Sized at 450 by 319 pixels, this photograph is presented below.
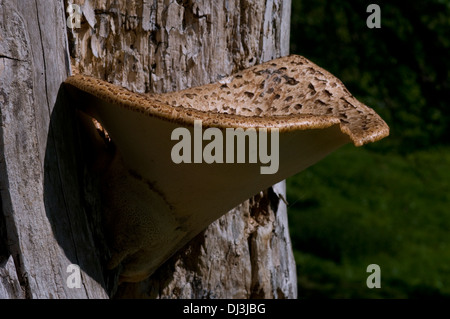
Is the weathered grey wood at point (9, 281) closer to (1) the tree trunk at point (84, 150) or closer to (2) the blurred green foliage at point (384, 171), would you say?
(1) the tree trunk at point (84, 150)

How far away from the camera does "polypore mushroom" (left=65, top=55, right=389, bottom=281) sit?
1823mm

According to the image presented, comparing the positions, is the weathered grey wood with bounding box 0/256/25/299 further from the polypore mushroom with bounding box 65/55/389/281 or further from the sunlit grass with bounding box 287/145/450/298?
the sunlit grass with bounding box 287/145/450/298

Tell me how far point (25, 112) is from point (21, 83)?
9 cm

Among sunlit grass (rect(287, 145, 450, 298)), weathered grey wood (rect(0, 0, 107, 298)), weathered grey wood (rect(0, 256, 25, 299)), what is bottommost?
sunlit grass (rect(287, 145, 450, 298))

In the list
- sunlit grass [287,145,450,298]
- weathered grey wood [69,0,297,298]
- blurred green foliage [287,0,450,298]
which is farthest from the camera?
blurred green foliage [287,0,450,298]

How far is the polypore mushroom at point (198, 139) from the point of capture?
182cm

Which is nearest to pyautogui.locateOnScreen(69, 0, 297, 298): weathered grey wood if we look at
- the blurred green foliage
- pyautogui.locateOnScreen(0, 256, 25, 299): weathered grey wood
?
pyautogui.locateOnScreen(0, 256, 25, 299): weathered grey wood

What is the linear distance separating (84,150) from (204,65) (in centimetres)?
58

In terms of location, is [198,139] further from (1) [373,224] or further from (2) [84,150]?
(1) [373,224]

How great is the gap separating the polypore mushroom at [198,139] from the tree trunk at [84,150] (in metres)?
0.12

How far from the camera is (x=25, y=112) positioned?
192 cm

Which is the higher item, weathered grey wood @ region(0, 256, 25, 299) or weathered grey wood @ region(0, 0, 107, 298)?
weathered grey wood @ region(0, 0, 107, 298)

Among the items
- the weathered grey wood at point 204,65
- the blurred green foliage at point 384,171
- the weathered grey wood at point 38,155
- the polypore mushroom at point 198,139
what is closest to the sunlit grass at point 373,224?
the blurred green foliage at point 384,171

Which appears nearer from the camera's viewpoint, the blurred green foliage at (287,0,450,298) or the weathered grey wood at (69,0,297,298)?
the weathered grey wood at (69,0,297,298)
